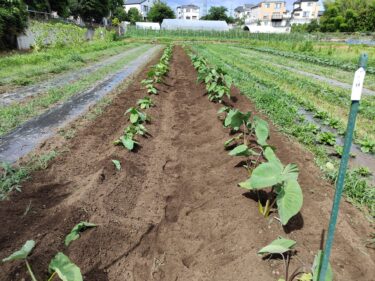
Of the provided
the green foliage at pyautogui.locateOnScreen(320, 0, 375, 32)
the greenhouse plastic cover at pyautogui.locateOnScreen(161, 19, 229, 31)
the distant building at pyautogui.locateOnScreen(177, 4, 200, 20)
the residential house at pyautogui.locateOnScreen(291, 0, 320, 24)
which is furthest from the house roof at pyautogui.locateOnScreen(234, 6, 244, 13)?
the greenhouse plastic cover at pyautogui.locateOnScreen(161, 19, 229, 31)

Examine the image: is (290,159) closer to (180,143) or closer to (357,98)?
(180,143)

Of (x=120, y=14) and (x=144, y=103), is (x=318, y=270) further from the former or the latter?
(x=120, y=14)

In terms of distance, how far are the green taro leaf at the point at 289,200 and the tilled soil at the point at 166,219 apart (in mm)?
319

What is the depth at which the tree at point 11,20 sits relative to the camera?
1661 cm

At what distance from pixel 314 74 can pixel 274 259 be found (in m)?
12.4

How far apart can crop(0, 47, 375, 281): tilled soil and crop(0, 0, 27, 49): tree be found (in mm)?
15865

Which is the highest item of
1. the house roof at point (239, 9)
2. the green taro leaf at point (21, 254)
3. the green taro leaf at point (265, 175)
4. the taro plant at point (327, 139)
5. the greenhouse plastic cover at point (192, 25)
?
the house roof at point (239, 9)

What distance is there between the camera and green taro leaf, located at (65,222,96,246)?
2.60m

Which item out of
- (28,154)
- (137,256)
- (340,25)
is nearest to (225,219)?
(137,256)

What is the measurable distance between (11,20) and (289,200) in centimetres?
1997

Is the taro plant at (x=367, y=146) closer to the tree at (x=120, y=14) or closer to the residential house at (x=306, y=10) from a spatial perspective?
the tree at (x=120, y=14)

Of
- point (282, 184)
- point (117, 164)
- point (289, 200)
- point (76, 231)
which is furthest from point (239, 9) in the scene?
point (76, 231)

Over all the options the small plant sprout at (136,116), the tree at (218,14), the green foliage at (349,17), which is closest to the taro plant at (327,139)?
the small plant sprout at (136,116)

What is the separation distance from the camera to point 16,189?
3492mm
